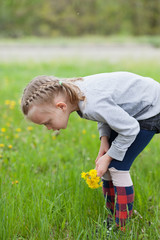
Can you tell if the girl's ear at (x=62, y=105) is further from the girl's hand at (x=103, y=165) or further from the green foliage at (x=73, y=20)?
the green foliage at (x=73, y=20)

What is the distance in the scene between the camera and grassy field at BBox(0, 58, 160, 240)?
1.73 metres

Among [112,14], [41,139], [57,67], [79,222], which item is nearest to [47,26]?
[112,14]

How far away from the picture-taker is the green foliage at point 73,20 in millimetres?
27875

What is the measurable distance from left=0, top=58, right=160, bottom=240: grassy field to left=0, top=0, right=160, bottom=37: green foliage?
25816 millimetres

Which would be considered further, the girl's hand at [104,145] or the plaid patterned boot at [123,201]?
the girl's hand at [104,145]

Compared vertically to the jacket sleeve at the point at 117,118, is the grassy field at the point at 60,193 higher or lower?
lower

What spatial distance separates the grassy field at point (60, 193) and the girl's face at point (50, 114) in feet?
1.49

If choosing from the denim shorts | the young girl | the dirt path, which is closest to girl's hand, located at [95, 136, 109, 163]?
the young girl

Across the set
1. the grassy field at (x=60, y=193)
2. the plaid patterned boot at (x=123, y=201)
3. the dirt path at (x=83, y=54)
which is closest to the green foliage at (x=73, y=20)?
the dirt path at (x=83, y=54)

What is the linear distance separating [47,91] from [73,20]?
27904mm

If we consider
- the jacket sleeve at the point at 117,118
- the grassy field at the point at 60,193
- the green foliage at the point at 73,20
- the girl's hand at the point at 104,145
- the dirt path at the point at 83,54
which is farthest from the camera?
the green foliage at the point at 73,20

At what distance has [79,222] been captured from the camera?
175 centimetres

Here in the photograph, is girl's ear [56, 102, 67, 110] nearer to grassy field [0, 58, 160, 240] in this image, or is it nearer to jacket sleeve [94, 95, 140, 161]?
jacket sleeve [94, 95, 140, 161]

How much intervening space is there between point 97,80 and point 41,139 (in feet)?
6.16
